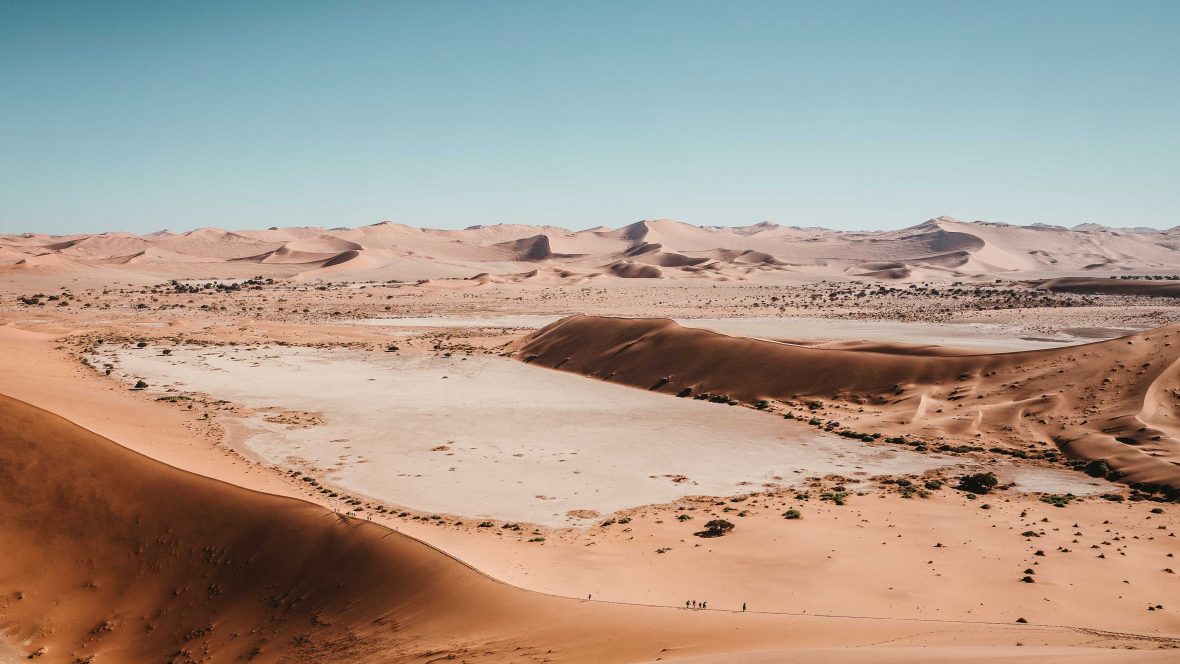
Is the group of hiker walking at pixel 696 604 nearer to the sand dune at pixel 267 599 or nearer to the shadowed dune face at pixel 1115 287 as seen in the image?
the sand dune at pixel 267 599

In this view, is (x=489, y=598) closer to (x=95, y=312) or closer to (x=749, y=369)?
(x=749, y=369)

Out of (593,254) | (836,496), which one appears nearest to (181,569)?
(836,496)

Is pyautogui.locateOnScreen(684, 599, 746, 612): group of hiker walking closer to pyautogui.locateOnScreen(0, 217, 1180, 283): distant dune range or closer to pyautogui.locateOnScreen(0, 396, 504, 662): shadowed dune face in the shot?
pyautogui.locateOnScreen(0, 396, 504, 662): shadowed dune face

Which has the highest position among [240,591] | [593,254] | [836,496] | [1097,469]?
[593,254]

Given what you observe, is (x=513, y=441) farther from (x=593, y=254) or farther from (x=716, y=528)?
(x=593, y=254)

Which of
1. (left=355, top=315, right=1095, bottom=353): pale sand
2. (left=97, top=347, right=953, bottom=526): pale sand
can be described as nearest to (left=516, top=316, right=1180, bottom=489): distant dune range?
(left=97, top=347, right=953, bottom=526): pale sand

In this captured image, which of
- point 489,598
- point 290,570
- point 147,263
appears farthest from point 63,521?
point 147,263

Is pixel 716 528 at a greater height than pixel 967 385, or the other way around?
pixel 967 385
